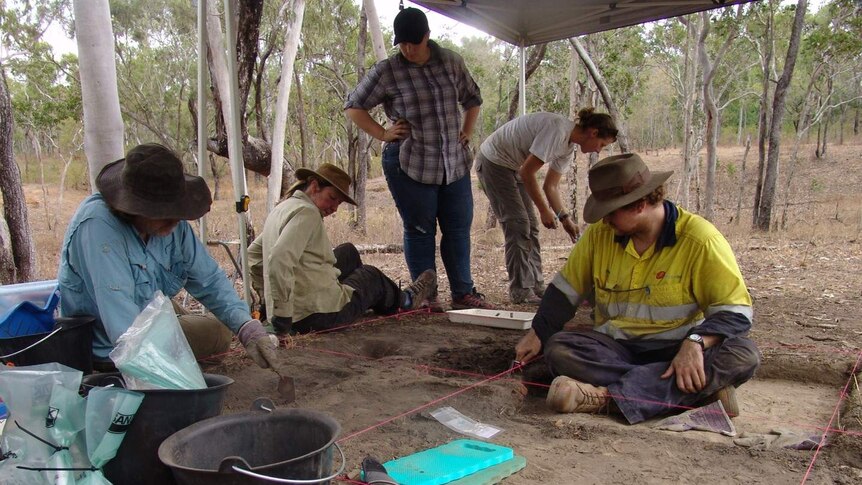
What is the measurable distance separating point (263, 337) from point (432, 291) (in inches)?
95.6

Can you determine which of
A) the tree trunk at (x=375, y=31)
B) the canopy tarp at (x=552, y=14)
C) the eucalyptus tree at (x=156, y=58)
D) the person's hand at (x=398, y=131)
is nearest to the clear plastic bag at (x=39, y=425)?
the person's hand at (x=398, y=131)

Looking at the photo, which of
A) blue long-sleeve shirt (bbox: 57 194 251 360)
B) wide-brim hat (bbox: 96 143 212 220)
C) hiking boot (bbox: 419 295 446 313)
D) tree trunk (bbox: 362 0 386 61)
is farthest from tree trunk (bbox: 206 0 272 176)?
wide-brim hat (bbox: 96 143 212 220)

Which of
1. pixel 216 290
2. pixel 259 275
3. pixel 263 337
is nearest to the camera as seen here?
pixel 263 337

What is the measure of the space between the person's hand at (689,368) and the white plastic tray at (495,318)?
4.94 ft

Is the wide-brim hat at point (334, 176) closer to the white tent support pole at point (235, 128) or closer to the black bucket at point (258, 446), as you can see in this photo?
the white tent support pole at point (235, 128)

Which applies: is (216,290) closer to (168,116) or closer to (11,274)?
(11,274)

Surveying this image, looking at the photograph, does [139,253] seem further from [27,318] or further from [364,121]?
[364,121]

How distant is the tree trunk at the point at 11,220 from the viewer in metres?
5.34

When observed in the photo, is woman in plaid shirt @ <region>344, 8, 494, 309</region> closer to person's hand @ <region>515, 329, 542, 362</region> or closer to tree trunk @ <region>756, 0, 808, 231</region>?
person's hand @ <region>515, 329, 542, 362</region>

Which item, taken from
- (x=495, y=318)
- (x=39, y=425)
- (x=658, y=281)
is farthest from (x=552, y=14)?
(x=39, y=425)

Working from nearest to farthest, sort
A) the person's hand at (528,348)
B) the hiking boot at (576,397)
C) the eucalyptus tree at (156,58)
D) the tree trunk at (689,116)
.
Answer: the hiking boot at (576,397), the person's hand at (528,348), the tree trunk at (689,116), the eucalyptus tree at (156,58)

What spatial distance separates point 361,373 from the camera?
3215 mm

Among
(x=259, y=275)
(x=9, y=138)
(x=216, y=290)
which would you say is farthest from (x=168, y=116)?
(x=216, y=290)

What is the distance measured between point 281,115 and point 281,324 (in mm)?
3629
